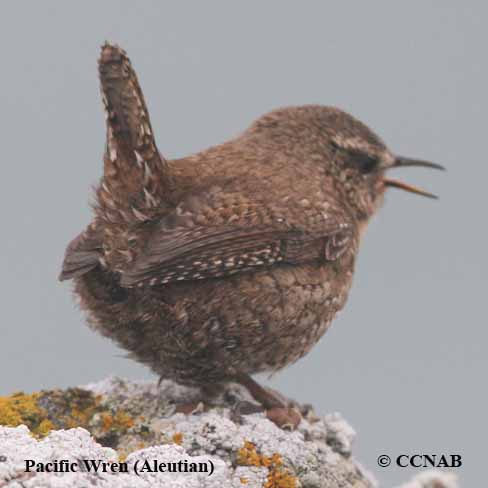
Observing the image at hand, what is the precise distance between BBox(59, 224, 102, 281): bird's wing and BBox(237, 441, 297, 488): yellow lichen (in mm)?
1043

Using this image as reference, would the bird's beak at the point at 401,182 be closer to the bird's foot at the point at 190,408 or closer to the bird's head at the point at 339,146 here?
the bird's head at the point at 339,146

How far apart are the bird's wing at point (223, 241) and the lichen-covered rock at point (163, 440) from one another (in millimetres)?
581

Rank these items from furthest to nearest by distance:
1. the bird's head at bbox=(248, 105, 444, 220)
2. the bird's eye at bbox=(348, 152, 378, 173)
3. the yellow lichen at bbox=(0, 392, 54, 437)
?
the bird's eye at bbox=(348, 152, 378, 173), the bird's head at bbox=(248, 105, 444, 220), the yellow lichen at bbox=(0, 392, 54, 437)

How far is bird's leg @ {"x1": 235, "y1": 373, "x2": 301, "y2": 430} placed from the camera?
397 cm

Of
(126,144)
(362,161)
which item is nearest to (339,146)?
(362,161)

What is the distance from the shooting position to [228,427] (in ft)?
11.8

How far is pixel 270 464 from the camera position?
Answer: 3.51 meters

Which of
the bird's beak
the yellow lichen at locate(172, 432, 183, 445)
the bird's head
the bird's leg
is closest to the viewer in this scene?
the yellow lichen at locate(172, 432, 183, 445)

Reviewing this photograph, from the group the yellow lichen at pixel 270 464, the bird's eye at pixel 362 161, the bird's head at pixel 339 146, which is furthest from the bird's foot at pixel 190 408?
the bird's eye at pixel 362 161

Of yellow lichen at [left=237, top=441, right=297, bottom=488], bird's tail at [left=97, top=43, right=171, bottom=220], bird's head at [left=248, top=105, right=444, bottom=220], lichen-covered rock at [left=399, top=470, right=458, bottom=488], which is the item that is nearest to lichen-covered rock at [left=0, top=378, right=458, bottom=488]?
yellow lichen at [left=237, top=441, right=297, bottom=488]

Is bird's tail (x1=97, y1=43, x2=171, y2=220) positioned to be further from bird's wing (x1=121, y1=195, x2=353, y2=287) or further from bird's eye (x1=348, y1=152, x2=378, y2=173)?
bird's eye (x1=348, y1=152, x2=378, y2=173)

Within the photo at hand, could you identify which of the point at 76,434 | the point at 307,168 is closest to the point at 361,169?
the point at 307,168

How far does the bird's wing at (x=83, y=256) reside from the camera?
157 inches

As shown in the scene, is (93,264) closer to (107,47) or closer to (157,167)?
(157,167)
